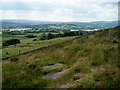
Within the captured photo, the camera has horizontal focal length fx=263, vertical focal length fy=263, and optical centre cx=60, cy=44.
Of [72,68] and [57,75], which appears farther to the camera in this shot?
[72,68]

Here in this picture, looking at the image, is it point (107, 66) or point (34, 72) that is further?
point (34, 72)

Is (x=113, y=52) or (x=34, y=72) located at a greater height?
(x=113, y=52)

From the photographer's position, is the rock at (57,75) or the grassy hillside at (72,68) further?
the rock at (57,75)

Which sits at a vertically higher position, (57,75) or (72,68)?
(72,68)

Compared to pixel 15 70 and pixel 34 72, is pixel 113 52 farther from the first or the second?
pixel 15 70

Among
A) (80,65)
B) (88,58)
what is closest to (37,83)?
(80,65)

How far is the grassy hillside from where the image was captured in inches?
444

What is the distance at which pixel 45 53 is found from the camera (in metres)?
17.8

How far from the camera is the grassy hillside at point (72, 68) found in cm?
1128

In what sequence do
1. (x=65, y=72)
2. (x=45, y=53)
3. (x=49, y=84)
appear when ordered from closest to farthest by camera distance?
(x=49, y=84)
(x=65, y=72)
(x=45, y=53)

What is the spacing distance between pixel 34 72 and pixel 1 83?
184cm

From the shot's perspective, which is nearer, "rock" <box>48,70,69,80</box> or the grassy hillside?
the grassy hillside

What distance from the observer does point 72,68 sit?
13.1 meters

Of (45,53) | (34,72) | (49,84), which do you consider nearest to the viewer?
(49,84)
